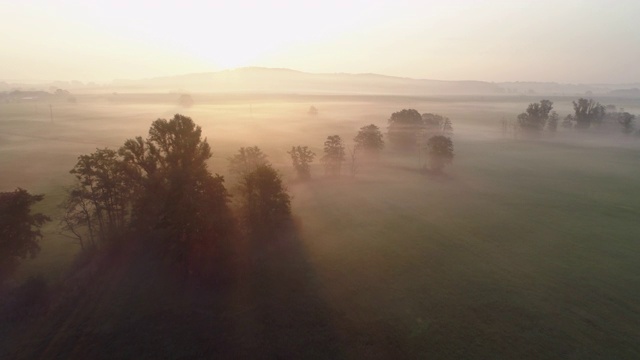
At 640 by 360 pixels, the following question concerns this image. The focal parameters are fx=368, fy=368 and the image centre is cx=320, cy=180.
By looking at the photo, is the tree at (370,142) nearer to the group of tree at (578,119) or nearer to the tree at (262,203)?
the tree at (262,203)

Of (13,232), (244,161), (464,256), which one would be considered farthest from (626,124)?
(13,232)

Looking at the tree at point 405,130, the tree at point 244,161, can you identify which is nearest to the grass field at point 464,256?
the tree at point 244,161

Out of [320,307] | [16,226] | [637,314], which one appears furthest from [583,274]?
[16,226]

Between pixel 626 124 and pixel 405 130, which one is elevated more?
pixel 626 124

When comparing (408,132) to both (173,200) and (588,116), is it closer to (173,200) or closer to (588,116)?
(588,116)

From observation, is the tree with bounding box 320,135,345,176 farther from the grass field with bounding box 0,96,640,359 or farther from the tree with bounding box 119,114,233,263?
the tree with bounding box 119,114,233,263

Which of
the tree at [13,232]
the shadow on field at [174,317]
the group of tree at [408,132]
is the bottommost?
the shadow on field at [174,317]

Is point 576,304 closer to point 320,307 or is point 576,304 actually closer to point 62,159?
point 320,307
